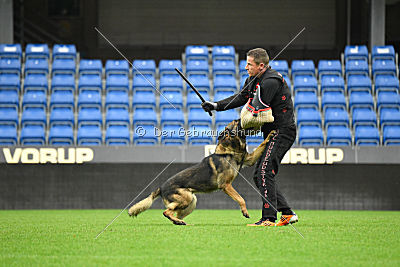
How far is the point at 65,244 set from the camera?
5.00 metres

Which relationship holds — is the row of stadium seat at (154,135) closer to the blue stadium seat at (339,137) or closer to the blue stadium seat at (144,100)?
→ the blue stadium seat at (339,137)

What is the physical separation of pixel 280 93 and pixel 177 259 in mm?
2822

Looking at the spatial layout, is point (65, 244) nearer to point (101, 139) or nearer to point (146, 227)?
point (146, 227)

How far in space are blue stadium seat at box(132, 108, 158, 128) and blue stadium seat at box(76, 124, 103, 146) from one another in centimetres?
80

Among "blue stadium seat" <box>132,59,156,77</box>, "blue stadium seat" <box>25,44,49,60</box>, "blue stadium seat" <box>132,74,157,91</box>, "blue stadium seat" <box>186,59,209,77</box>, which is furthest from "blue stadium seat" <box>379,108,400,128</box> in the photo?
"blue stadium seat" <box>25,44,49,60</box>

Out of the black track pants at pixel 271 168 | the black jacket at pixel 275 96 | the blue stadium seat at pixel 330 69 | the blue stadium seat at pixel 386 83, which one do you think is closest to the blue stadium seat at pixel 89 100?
the blue stadium seat at pixel 330 69

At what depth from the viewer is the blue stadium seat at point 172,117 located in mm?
12906

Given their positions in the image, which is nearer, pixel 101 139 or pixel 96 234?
pixel 96 234

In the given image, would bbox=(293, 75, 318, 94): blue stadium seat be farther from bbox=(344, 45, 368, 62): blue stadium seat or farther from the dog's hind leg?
the dog's hind leg

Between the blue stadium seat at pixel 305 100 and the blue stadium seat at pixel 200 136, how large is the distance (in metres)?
2.19

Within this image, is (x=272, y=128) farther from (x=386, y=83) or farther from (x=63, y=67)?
(x=63, y=67)

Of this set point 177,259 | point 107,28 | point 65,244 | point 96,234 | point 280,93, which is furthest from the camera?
point 107,28

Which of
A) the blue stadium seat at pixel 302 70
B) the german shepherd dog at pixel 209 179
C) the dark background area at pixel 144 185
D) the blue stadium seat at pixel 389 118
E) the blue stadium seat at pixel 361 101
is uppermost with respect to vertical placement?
the blue stadium seat at pixel 302 70

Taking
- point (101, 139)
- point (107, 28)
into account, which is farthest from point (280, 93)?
point (107, 28)
